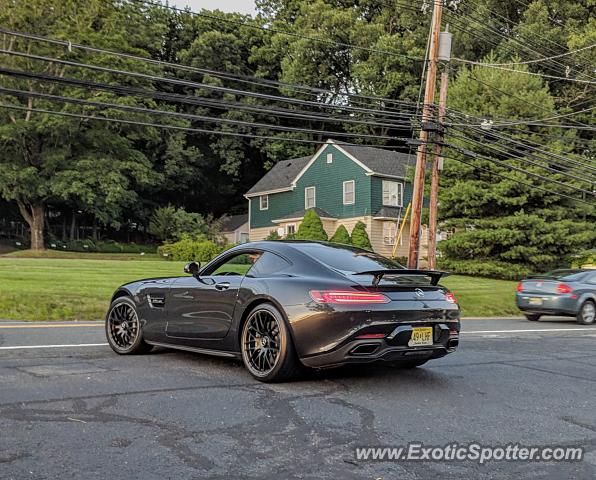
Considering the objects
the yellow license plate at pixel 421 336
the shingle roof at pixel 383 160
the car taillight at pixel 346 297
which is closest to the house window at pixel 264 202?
the shingle roof at pixel 383 160

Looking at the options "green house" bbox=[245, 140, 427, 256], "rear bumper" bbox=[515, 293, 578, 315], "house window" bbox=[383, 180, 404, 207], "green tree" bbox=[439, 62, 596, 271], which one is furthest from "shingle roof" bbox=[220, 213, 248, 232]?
"rear bumper" bbox=[515, 293, 578, 315]

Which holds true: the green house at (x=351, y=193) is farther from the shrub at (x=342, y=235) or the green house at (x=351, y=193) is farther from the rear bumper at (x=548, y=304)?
the rear bumper at (x=548, y=304)

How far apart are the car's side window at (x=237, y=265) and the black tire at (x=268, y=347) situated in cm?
62

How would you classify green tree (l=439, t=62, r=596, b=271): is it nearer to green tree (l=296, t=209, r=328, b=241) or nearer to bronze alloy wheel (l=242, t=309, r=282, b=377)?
green tree (l=296, t=209, r=328, b=241)

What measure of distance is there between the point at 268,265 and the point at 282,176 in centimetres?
4207

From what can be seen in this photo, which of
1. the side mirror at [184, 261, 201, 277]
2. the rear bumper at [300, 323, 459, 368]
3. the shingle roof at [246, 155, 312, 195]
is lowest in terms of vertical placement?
the rear bumper at [300, 323, 459, 368]

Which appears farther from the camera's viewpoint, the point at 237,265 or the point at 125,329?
the point at 125,329

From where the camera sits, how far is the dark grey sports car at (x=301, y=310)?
5770mm

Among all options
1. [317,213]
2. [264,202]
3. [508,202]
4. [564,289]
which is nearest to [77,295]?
[564,289]

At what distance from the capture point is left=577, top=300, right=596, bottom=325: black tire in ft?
50.3

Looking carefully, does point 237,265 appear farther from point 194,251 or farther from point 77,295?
point 194,251

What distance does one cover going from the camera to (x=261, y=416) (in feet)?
15.9

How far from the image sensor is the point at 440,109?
20.3 meters

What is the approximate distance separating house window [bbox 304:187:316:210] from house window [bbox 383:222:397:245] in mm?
6082
